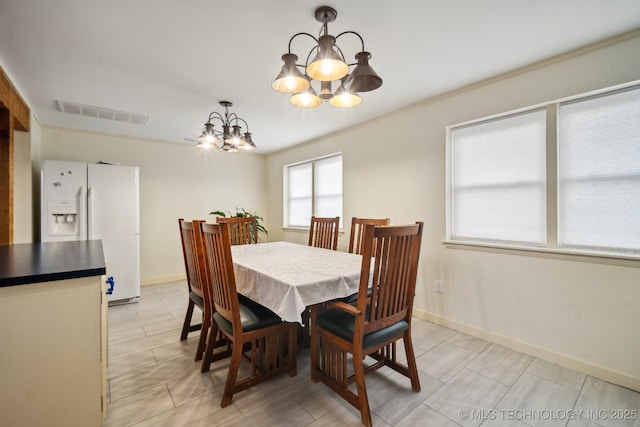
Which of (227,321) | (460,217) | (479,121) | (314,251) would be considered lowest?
(227,321)

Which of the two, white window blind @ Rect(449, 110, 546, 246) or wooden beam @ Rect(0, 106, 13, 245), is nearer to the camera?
white window blind @ Rect(449, 110, 546, 246)

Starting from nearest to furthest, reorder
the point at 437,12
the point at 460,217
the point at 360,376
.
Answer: the point at 360,376 → the point at 437,12 → the point at 460,217

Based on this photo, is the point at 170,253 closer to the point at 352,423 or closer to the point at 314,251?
the point at 314,251

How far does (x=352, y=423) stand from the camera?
155cm

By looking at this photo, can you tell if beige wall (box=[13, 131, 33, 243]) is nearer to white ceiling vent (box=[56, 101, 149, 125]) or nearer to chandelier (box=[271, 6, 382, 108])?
white ceiling vent (box=[56, 101, 149, 125])

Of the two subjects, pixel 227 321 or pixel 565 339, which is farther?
pixel 565 339

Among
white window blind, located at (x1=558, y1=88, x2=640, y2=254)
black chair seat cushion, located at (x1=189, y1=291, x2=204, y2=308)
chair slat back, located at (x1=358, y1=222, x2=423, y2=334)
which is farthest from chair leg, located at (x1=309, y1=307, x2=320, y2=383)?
white window blind, located at (x1=558, y1=88, x2=640, y2=254)

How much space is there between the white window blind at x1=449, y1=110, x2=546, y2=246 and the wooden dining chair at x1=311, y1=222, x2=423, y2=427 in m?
1.30

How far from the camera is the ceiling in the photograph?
5.30 feet

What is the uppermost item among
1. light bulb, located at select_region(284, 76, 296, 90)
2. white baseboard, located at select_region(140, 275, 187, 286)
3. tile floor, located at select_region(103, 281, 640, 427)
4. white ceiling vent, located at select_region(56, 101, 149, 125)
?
white ceiling vent, located at select_region(56, 101, 149, 125)

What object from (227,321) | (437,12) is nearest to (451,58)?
(437,12)

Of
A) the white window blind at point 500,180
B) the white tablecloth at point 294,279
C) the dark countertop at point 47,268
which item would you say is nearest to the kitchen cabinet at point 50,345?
the dark countertop at point 47,268

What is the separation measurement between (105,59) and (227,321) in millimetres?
2148

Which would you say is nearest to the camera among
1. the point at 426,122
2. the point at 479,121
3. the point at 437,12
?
the point at 437,12
